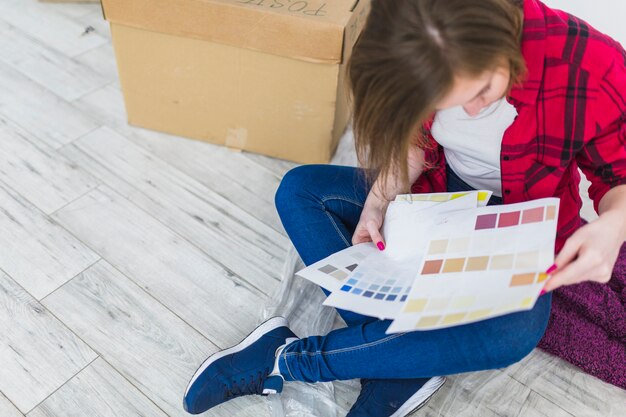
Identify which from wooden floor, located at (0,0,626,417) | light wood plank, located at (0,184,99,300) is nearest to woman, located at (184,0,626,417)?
wooden floor, located at (0,0,626,417)

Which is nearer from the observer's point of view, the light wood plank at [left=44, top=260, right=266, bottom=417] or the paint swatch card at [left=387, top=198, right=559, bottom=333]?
the paint swatch card at [left=387, top=198, right=559, bottom=333]

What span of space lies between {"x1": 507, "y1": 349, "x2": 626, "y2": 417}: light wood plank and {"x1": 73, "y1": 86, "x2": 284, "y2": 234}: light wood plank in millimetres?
492

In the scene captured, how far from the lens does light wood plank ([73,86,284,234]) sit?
114 cm

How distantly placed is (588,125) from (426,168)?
25cm

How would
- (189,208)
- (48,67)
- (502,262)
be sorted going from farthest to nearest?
(48,67) → (189,208) → (502,262)

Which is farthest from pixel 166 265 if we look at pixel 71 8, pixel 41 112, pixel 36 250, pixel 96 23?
pixel 71 8

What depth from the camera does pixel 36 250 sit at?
1023 mm

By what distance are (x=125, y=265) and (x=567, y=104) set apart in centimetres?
75

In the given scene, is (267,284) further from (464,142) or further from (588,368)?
(588,368)

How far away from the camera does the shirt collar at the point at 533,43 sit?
2.14 ft

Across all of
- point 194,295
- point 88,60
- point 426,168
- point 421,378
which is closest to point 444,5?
point 426,168

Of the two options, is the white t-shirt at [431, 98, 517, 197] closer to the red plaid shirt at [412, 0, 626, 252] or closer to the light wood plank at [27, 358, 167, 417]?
the red plaid shirt at [412, 0, 626, 252]

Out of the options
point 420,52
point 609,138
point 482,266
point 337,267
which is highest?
point 420,52

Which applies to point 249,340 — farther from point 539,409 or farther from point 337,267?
point 539,409
